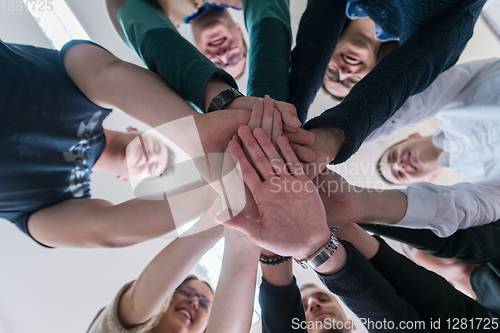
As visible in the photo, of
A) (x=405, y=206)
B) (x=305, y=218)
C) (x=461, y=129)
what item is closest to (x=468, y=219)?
(x=405, y=206)

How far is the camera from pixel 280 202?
21.5 inches

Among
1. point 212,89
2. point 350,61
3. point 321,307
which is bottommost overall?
point 321,307

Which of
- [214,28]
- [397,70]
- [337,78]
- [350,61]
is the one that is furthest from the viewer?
[337,78]

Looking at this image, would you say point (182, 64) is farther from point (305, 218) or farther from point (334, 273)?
point (334, 273)

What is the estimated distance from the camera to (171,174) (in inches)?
36.8

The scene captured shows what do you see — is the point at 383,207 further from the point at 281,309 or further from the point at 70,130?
the point at 70,130

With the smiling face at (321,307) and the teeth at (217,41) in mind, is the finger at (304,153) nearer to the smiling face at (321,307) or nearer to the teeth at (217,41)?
the teeth at (217,41)

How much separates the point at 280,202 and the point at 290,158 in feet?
0.33

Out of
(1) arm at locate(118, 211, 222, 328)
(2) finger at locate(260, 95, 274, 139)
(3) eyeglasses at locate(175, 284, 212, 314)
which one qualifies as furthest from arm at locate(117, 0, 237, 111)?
(3) eyeglasses at locate(175, 284, 212, 314)

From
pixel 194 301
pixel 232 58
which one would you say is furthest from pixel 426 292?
pixel 232 58

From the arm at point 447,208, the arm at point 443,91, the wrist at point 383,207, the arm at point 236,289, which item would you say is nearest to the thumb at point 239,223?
the arm at point 236,289

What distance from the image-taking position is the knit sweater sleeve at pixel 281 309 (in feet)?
2.22

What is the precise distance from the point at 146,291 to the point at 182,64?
2.03 ft

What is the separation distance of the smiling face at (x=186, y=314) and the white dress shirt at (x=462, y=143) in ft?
3.11
